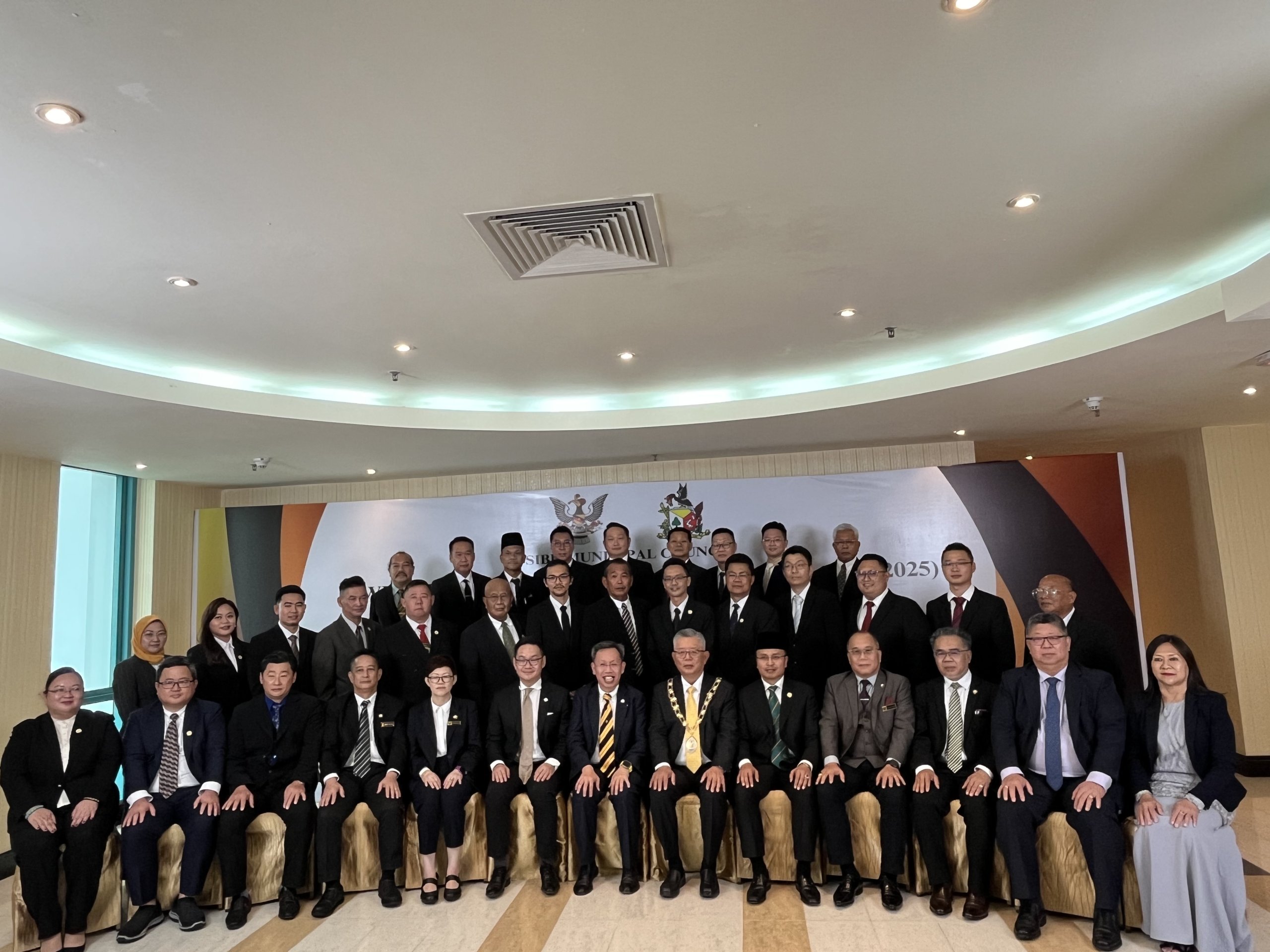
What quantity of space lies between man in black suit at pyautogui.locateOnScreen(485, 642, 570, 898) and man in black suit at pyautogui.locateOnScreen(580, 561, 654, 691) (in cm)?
57

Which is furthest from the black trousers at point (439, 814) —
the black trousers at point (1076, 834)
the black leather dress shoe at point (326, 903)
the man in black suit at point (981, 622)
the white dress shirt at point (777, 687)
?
the man in black suit at point (981, 622)

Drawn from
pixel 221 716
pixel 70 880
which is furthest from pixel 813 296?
pixel 70 880

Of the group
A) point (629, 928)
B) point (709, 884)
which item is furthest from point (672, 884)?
point (629, 928)

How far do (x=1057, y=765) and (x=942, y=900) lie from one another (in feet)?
2.81

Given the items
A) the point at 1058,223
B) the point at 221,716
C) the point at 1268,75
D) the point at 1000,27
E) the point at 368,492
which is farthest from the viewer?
the point at 368,492

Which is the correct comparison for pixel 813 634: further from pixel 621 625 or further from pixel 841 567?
pixel 621 625

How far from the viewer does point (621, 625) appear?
18.9 feet

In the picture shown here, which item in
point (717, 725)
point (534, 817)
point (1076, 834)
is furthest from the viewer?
point (717, 725)

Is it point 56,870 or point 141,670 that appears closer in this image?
point 56,870

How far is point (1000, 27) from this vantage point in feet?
7.83

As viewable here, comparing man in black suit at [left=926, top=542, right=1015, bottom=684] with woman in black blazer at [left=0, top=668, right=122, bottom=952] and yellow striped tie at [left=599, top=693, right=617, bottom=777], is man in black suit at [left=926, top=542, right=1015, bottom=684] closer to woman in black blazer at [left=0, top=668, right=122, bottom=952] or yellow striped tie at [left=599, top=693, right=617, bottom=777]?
yellow striped tie at [left=599, top=693, right=617, bottom=777]

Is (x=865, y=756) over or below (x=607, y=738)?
below

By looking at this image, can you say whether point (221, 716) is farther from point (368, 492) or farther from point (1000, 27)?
point (1000, 27)

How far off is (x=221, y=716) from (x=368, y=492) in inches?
A: 133
